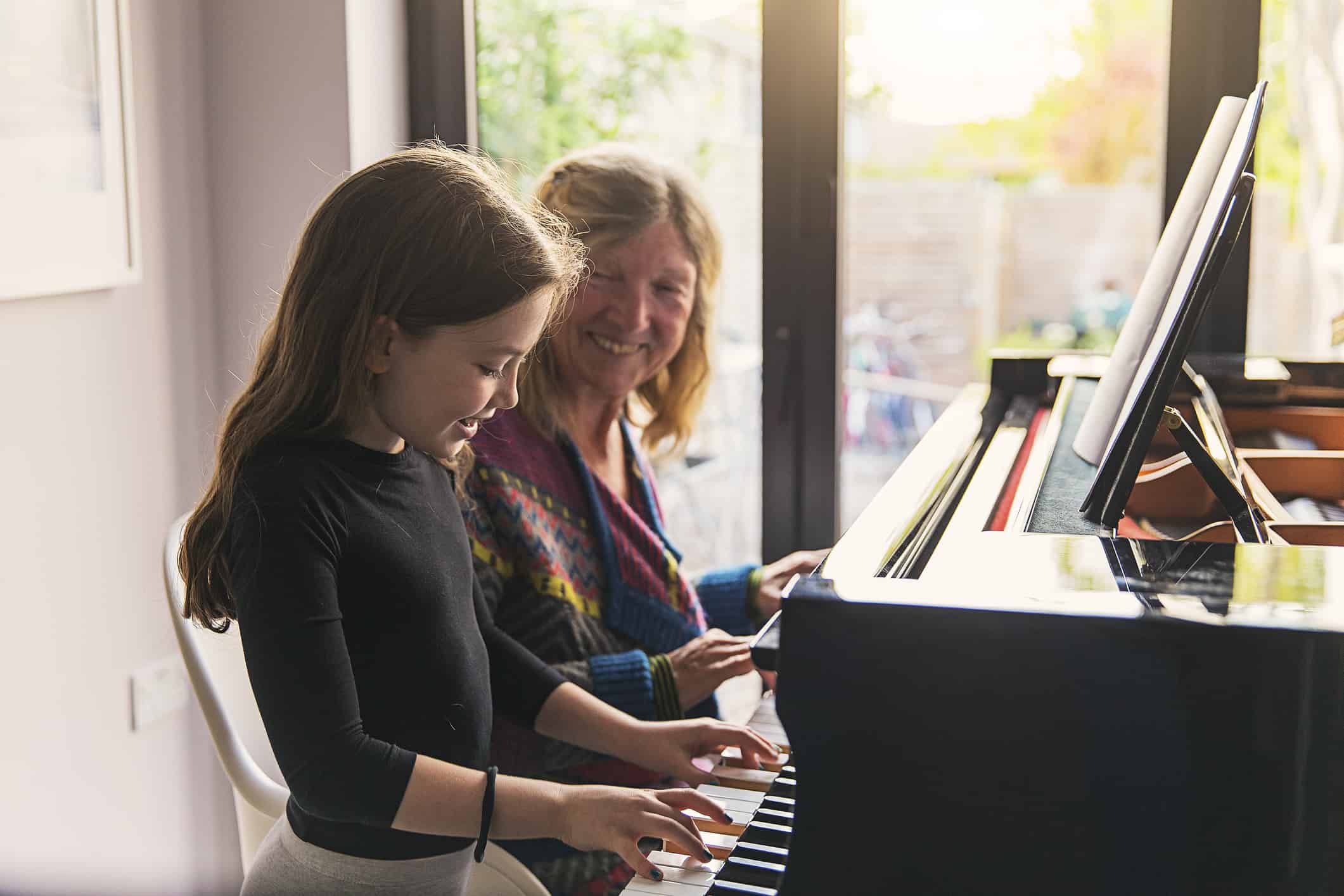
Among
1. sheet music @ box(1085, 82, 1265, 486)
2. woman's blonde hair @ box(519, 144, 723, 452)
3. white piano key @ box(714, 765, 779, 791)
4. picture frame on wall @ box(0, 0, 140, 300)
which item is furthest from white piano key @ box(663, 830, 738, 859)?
picture frame on wall @ box(0, 0, 140, 300)

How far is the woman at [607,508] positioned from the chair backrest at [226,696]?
32 cm

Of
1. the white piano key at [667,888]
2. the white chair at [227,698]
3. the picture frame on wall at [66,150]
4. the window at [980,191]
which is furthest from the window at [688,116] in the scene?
the white piano key at [667,888]

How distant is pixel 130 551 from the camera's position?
2043mm

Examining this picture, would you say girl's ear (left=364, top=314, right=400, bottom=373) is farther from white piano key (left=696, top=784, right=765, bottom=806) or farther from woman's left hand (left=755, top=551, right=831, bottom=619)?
woman's left hand (left=755, top=551, right=831, bottom=619)

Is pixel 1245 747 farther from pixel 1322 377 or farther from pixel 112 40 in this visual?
pixel 112 40

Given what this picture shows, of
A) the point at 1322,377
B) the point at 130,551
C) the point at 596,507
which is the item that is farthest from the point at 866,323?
the point at 130,551

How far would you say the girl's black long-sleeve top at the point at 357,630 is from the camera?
985 millimetres

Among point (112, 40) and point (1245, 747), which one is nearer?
point (1245, 747)

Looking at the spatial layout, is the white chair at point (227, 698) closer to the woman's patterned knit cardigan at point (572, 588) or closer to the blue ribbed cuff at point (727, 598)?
the woman's patterned knit cardigan at point (572, 588)

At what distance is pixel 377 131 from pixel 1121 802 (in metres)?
1.75

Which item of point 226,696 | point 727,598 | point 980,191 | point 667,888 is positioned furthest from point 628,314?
Answer: point 980,191

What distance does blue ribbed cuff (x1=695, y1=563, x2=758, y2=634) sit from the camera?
178 centimetres

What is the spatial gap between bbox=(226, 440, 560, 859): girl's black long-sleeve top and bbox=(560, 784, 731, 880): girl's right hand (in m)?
0.14

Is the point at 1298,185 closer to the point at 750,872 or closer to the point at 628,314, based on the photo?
the point at 628,314
